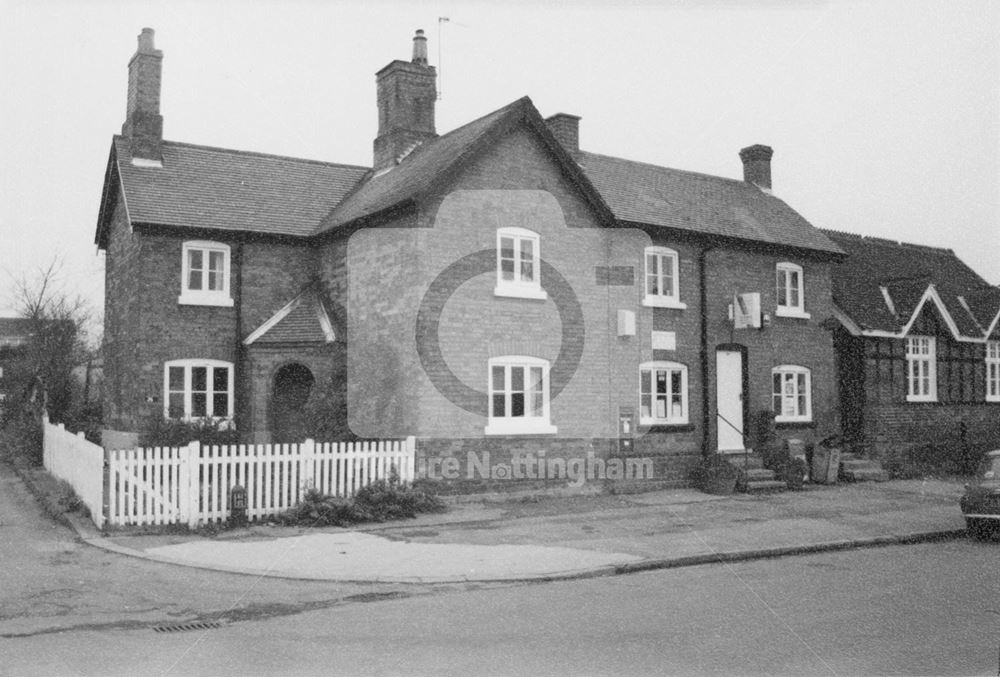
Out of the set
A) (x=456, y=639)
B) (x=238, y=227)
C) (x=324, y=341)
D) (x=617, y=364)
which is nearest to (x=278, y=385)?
(x=324, y=341)

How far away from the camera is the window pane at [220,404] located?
19.9 metres

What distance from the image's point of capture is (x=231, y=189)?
842 inches

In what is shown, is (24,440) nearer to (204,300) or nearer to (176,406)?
(176,406)

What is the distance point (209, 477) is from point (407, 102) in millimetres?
11373

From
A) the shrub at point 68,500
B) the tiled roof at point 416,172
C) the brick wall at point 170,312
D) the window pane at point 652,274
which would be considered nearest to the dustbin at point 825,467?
the window pane at point 652,274

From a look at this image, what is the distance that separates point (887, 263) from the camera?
91.6 feet

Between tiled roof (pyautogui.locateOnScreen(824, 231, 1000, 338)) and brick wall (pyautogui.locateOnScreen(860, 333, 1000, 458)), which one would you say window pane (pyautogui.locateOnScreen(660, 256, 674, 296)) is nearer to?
tiled roof (pyautogui.locateOnScreen(824, 231, 1000, 338))

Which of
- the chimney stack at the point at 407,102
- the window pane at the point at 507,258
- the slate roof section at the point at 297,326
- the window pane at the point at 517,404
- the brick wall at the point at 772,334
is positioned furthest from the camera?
the chimney stack at the point at 407,102

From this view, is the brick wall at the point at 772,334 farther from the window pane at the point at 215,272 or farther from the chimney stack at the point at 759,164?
the window pane at the point at 215,272

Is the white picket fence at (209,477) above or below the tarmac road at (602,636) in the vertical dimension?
above

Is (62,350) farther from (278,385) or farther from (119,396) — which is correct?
(278,385)

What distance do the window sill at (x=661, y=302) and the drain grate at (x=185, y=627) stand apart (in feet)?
44.0

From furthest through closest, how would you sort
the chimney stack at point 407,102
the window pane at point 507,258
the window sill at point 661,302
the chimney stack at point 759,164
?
the chimney stack at point 759,164
the chimney stack at point 407,102
the window sill at point 661,302
the window pane at point 507,258

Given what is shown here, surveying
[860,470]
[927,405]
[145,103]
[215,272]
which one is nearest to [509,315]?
[215,272]
